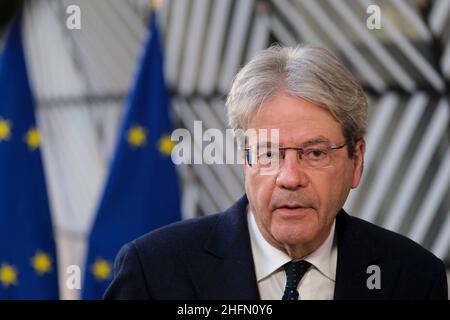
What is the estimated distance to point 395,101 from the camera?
338cm

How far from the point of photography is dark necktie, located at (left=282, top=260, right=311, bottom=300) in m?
1.66

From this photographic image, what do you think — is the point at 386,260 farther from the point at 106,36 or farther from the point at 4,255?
the point at 106,36

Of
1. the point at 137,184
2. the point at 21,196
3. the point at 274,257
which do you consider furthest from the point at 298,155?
the point at 21,196

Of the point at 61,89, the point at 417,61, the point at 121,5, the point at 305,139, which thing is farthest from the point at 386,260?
the point at 61,89

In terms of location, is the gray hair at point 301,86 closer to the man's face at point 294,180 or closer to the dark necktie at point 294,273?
the man's face at point 294,180

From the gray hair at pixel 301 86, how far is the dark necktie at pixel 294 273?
26 centimetres

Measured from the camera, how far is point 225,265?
1.65 meters

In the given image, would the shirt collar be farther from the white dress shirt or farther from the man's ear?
the man's ear

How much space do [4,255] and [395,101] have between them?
1.85m

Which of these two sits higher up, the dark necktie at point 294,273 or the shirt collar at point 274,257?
the shirt collar at point 274,257

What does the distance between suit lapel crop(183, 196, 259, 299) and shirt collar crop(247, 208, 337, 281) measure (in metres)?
0.03

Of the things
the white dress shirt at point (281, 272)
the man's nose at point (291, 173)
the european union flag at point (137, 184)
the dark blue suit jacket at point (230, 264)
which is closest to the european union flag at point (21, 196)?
the european union flag at point (137, 184)

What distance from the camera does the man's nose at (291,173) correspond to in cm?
157
